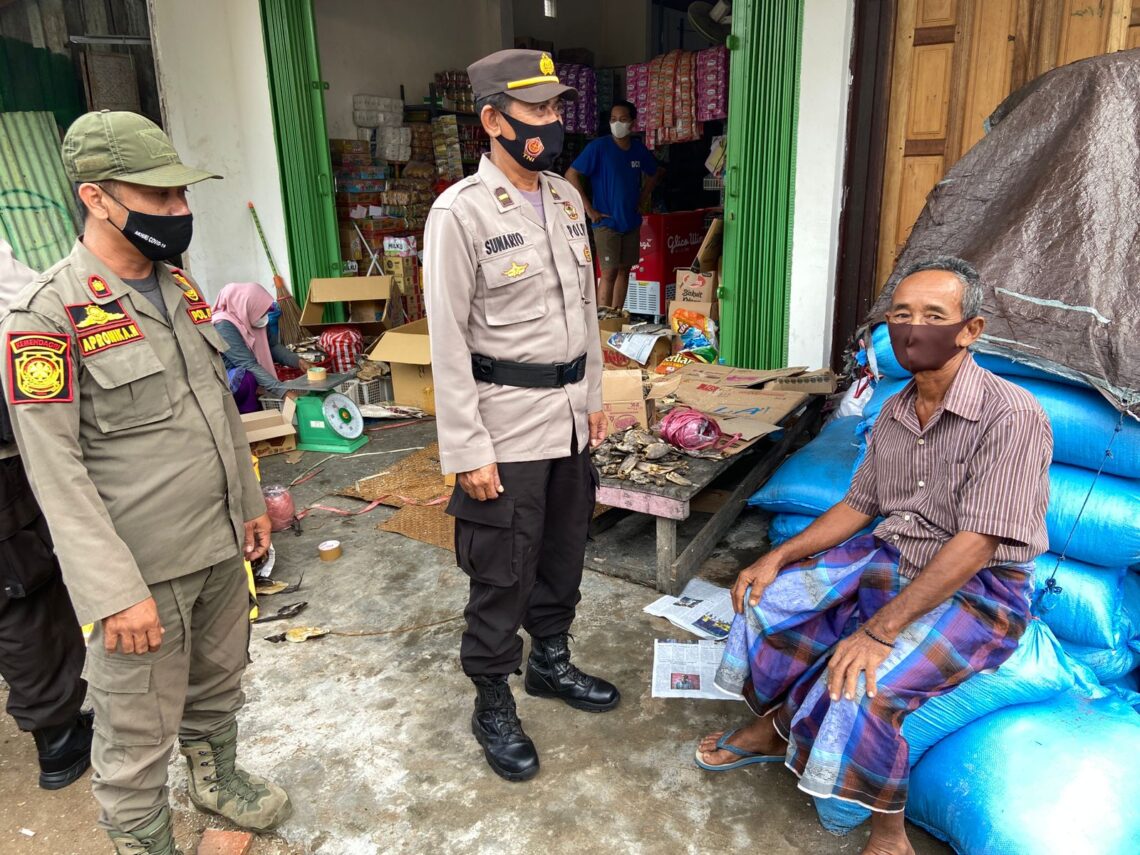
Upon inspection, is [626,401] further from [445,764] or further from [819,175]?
[445,764]

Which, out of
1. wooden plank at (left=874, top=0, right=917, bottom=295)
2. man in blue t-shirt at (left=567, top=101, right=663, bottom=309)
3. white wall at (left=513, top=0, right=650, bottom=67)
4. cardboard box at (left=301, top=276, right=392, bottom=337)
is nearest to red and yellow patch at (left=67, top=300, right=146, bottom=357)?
wooden plank at (left=874, top=0, right=917, bottom=295)

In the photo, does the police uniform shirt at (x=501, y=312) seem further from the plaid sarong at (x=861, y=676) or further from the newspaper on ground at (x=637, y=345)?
the newspaper on ground at (x=637, y=345)

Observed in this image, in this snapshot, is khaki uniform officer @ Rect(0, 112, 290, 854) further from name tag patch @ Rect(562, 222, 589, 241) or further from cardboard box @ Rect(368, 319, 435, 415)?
cardboard box @ Rect(368, 319, 435, 415)

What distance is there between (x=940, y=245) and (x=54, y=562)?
10.3 ft

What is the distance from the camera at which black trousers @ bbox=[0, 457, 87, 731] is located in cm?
234

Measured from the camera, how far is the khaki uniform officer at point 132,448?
166 centimetres

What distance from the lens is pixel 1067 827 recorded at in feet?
6.13

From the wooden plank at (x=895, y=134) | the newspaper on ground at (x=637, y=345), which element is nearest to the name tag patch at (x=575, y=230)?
the wooden plank at (x=895, y=134)

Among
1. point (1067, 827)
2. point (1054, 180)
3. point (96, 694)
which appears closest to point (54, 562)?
point (96, 694)

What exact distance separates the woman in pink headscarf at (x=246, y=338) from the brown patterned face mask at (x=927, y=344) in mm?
4159

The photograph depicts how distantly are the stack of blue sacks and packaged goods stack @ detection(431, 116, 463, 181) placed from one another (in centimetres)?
698

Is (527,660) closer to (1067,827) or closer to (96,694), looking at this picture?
(96,694)

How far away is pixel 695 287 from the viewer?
5973 mm

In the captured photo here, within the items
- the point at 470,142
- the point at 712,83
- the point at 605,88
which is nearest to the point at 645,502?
the point at 712,83
